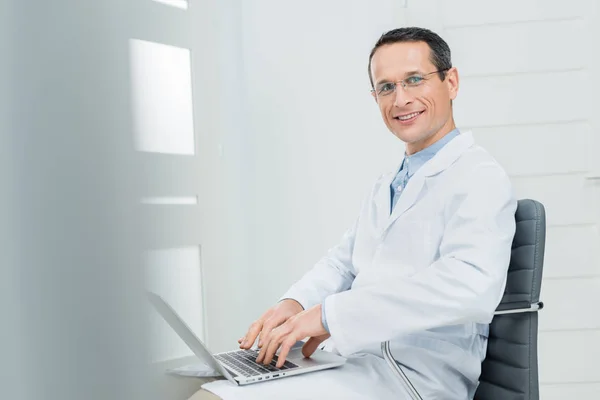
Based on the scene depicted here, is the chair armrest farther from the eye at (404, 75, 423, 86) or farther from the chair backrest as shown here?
the eye at (404, 75, 423, 86)

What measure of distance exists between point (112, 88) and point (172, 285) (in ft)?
0.45

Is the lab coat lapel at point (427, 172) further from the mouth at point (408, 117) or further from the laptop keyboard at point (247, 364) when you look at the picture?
the laptop keyboard at point (247, 364)

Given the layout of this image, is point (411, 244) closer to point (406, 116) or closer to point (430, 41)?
point (406, 116)

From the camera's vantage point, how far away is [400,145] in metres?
2.67

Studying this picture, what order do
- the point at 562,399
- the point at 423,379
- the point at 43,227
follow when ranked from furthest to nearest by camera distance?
1. the point at 562,399
2. the point at 423,379
3. the point at 43,227

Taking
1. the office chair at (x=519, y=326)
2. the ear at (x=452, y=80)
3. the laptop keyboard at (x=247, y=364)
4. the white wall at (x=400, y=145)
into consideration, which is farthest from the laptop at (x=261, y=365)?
the white wall at (x=400, y=145)

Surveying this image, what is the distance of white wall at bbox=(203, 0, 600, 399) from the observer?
2541 millimetres

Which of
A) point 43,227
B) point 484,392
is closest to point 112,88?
point 43,227

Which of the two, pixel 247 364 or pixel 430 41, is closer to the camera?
pixel 247 364

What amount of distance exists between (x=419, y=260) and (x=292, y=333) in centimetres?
32

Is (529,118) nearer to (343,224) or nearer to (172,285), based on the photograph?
(343,224)

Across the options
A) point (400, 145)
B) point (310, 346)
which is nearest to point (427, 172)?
point (310, 346)

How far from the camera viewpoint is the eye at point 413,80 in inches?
59.0

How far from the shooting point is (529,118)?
2.60 meters
